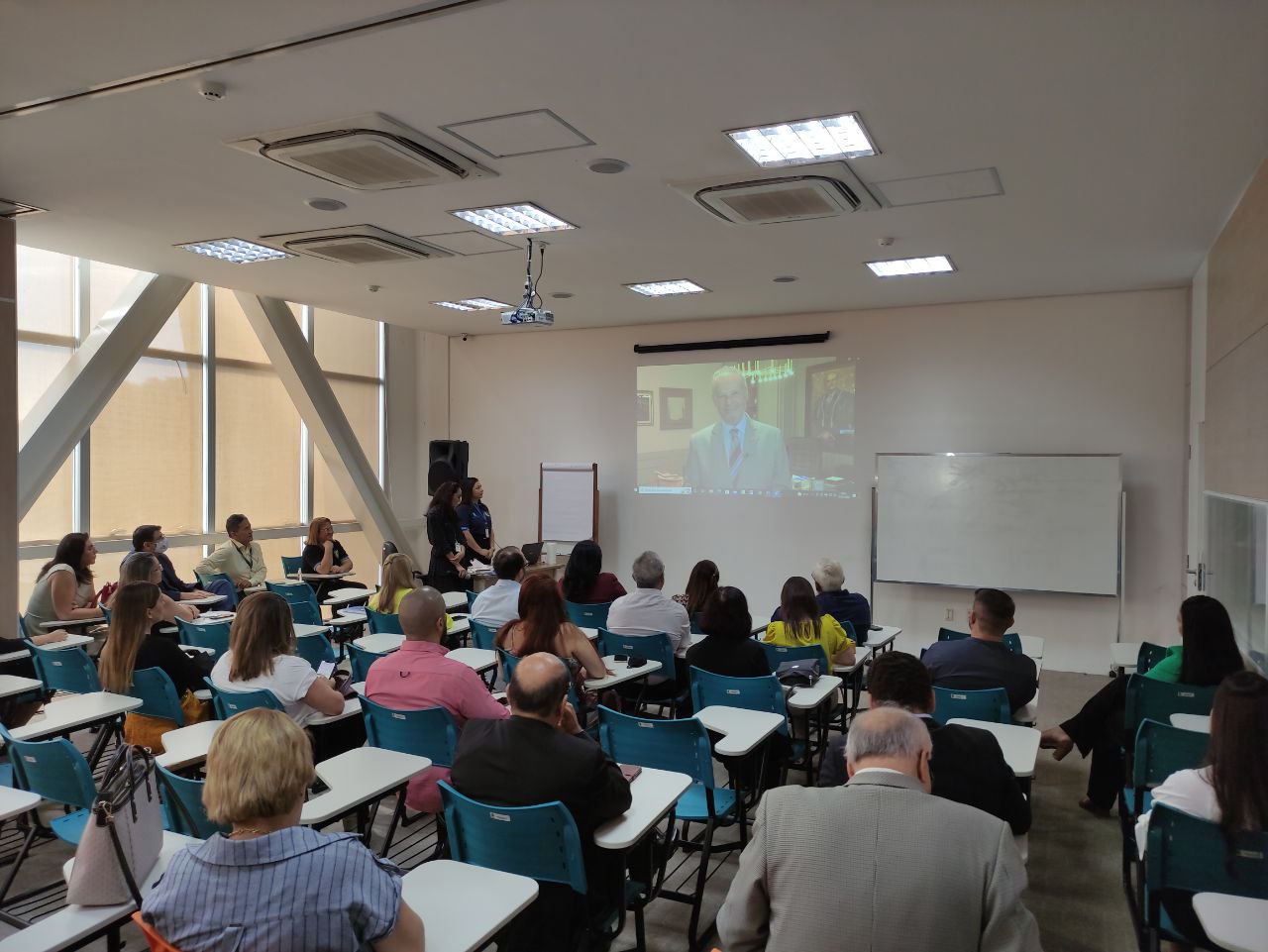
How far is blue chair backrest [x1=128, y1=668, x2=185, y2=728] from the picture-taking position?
12.6ft

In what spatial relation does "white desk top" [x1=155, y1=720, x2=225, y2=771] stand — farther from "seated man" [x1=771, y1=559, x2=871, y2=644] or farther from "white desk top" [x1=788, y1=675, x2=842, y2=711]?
"seated man" [x1=771, y1=559, x2=871, y2=644]

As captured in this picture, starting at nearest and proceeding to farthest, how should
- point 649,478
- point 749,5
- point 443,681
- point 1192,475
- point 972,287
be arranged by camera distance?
point 749,5 < point 443,681 < point 1192,475 < point 972,287 < point 649,478

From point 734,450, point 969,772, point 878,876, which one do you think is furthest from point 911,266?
point 878,876

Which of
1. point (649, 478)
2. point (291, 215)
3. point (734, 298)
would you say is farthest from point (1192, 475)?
point (291, 215)

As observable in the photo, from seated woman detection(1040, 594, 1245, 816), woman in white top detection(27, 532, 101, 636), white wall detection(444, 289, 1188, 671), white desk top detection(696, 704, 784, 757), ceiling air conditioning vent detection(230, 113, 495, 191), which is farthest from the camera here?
white wall detection(444, 289, 1188, 671)

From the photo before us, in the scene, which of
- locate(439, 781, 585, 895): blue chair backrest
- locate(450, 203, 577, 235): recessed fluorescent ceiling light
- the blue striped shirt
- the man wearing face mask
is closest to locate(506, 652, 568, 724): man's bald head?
locate(439, 781, 585, 895): blue chair backrest

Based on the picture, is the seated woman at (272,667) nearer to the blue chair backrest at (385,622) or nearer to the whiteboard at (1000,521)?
the blue chair backrest at (385,622)

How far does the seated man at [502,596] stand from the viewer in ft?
17.7

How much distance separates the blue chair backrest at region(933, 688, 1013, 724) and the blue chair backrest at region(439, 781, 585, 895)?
6.48 feet

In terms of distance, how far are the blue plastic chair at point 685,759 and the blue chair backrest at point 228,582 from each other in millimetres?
4557

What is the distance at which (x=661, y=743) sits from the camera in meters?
3.25

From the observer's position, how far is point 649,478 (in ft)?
32.7

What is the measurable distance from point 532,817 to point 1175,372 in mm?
7368

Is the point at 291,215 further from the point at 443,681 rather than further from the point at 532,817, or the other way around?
the point at 532,817
